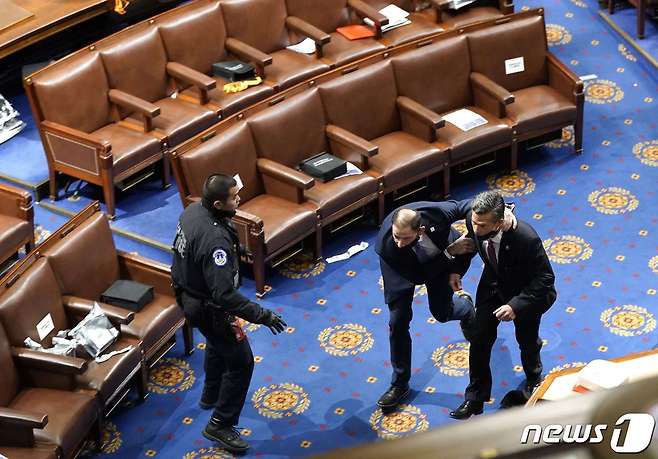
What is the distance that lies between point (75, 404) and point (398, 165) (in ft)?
9.26

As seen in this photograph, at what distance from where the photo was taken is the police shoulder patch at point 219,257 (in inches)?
178

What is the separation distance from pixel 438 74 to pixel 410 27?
1.11 m

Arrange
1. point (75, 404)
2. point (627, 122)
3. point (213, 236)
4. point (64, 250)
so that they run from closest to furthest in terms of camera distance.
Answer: point (213, 236) < point (75, 404) < point (64, 250) < point (627, 122)

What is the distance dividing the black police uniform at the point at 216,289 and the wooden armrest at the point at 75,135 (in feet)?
7.42

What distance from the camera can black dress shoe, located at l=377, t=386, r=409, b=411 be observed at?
17.6 feet

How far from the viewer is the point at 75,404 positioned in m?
4.98

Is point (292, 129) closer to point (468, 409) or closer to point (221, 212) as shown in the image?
point (221, 212)

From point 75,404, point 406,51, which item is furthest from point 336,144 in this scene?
point 75,404

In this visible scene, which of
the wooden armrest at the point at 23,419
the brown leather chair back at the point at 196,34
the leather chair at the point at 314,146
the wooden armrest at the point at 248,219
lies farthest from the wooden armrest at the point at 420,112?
the wooden armrest at the point at 23,419

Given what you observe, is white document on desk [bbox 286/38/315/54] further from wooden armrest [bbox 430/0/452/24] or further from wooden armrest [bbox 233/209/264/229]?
wooden armrest [bbox 233/209/264/229]

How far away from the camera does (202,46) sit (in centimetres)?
777

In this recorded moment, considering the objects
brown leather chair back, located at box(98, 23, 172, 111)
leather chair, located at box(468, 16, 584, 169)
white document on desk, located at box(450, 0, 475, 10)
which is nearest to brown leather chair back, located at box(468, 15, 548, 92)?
leather chair, located at box(468, 16, 584, 169)

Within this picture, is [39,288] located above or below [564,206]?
above

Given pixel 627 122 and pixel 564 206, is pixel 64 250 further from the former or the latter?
pixel 627 122
